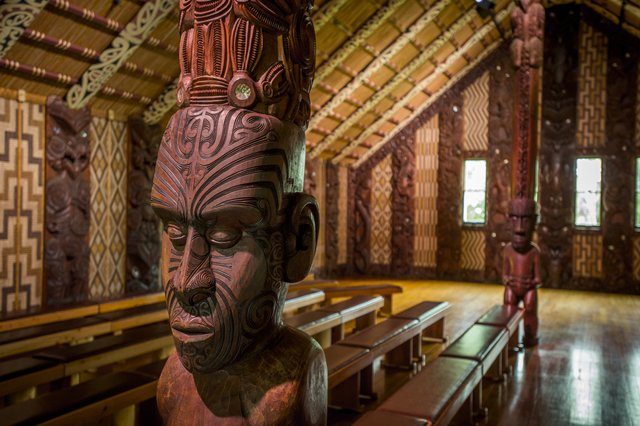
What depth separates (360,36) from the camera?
23.7 ft

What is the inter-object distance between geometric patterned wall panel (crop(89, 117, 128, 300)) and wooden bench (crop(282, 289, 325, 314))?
1962 millimetres

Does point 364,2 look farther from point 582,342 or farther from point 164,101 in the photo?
point 582,342

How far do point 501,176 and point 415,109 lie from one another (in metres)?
2.12

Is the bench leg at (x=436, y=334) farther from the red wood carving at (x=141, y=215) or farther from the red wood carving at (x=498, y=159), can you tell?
the red wood carving at (x=498, y=159)

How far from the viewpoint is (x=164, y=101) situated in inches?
251

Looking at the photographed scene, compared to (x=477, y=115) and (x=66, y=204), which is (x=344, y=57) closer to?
(x=66, y=204)

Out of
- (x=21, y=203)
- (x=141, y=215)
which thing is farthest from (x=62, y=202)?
(x=141, y=215)

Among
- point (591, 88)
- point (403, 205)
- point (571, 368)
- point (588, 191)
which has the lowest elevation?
point (571, 368)

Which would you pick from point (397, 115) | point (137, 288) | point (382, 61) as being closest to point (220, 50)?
point (137, 288)

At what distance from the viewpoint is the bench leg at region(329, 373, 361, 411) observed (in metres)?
3.89

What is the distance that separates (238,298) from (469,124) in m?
10.1

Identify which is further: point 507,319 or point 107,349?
point 507,319

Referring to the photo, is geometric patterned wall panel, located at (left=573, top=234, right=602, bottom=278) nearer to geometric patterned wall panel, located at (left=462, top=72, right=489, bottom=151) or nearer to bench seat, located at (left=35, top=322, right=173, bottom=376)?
geometric patterned wall panel, located at (left=462, top=72, right=489, bottom=151)

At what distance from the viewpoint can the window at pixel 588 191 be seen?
389 inches
